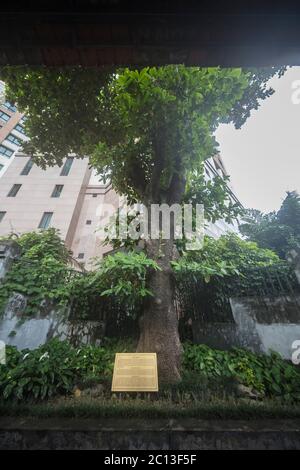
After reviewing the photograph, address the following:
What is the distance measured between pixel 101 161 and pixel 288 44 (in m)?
5.38

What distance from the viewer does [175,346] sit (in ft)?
14.9

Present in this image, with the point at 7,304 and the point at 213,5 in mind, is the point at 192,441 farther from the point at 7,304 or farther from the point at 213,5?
the point at 7,304

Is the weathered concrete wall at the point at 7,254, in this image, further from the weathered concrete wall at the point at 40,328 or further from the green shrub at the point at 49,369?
the green shrub at the point at 49,369

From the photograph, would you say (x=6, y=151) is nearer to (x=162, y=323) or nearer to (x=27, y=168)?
(x=27, y=168)

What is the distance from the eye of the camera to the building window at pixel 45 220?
16172 mm

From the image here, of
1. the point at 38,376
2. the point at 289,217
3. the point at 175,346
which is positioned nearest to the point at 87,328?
the point at 38,376

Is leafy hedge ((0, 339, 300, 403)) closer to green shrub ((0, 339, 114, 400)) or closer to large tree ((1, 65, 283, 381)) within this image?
green shrub ((0, 339, 114, 400))

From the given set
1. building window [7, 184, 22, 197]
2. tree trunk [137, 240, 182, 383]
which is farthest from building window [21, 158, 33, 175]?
tree trunk [137, 240, 182, 383]

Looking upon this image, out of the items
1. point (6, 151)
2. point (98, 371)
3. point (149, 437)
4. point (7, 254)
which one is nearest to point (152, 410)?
point (149, 437)

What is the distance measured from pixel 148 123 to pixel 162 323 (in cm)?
519

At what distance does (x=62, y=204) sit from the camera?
17.4 meters

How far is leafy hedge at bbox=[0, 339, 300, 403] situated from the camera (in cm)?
375

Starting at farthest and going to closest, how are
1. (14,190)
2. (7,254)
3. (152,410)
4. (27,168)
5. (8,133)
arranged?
(8,133) < (27,168) < (14,190) < (7,254) < (152,410)

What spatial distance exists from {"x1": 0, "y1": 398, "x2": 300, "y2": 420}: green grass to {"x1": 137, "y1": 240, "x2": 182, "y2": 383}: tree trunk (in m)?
0.85
